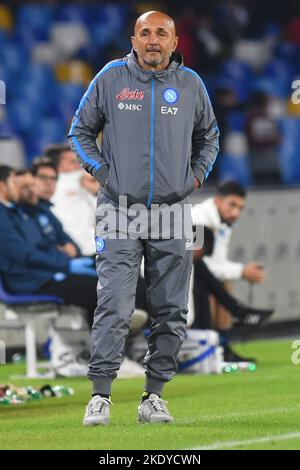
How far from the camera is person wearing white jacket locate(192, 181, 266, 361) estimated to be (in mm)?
12141

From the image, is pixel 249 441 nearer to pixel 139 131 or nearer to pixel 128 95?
pixel 139 131

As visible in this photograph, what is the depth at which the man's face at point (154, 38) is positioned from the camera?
7355 mm

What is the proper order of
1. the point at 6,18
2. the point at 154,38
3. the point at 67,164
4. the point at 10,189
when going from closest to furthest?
the point at 154,38 → the point at 10,189 → the point at 67,164 → the point at 6,18

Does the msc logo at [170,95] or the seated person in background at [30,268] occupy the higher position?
the msc logo at [170,95]

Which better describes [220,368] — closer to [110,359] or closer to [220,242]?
[220,242]

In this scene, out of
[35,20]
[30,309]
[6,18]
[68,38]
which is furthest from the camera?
[68,38]

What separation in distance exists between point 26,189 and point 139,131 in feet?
14.4

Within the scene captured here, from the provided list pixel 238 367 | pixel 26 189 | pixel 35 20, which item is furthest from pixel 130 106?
pixel 35 20

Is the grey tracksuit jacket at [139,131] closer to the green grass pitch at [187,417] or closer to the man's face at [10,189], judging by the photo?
the green grass pitch at [187,417]

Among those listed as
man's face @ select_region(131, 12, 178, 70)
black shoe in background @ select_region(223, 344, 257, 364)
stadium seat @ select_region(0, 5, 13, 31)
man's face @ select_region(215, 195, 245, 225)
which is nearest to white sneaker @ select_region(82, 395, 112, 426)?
man's face @ select_region(131, 12, 178, 70)

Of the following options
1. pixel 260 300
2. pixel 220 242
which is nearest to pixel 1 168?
pixel 220 242

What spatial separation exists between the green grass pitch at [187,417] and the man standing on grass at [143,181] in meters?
0.31

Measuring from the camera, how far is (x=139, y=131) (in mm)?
7379

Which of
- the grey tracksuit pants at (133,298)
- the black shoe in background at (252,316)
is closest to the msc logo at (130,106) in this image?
the grey tracksuit pants at (133,298)
